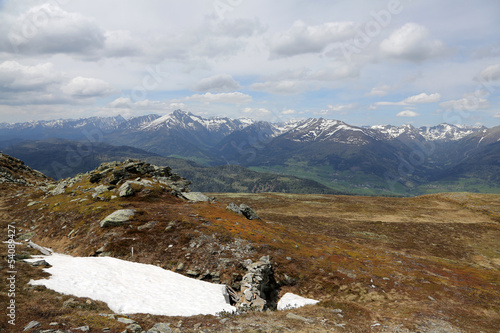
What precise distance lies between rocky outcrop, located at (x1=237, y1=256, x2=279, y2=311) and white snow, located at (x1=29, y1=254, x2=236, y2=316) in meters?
2.23

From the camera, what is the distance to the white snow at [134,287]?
18.5 m

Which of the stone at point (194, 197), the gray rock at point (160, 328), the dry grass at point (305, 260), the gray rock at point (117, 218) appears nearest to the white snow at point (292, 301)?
the dry grass at point (305, 260)

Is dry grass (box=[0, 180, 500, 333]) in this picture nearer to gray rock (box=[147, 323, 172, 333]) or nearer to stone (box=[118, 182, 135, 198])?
gray rock (box=[147, 323, 172, 333])

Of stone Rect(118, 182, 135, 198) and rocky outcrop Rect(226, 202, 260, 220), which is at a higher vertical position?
stone Rect(118, 182, 135, 198)

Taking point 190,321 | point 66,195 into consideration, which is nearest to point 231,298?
point 190,321

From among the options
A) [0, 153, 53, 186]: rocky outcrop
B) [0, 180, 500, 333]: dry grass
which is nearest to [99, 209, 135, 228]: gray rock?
[0, 180, 500, 333]: dry grass

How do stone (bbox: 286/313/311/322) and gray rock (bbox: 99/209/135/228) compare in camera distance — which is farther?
gray rock (bbox: 99/209/135/228)

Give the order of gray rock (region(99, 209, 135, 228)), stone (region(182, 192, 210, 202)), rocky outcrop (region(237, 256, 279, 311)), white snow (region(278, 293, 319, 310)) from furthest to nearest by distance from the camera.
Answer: stone (region(182, 192, 210, 202)), gray rock (region(99, 209, 135, 228)), white snow (region(278, 293, 319, 310)), rocky outcrop (region(237, 256, 279, 311))

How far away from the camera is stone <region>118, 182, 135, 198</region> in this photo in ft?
163

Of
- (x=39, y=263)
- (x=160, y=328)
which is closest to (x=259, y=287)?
(x=160, y=328)

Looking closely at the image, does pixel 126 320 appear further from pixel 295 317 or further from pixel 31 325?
pixel 295 317

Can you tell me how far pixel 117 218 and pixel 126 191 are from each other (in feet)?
44.7

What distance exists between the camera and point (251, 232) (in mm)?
39719

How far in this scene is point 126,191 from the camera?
5012 centimetres
